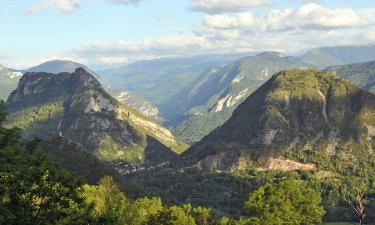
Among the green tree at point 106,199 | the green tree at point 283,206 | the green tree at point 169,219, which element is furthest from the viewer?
the green tree at point 106,199

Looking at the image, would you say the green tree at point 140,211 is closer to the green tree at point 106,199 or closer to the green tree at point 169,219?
the green tree at point 106,199

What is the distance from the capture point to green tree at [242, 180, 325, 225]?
122438mm

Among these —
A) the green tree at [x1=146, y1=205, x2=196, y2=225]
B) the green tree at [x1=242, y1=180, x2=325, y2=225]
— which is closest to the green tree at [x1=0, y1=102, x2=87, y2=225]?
the green tree at [x1=242, y1=180, x2=325, y2=225]

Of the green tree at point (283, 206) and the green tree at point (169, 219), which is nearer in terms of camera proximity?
the green tree at point (283, 206)

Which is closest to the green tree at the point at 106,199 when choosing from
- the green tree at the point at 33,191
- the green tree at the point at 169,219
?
the green tree at the point at 169,219

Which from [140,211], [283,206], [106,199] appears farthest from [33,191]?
[106,199]

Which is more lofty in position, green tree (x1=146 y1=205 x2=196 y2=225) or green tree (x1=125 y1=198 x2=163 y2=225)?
green tree (x1=146 y1=205 x2=196 y2=225)

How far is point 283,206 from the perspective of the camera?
412 feet

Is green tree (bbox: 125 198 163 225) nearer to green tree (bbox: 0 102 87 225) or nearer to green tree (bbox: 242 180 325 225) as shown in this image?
green tree (bbox: 242 180 325 225)

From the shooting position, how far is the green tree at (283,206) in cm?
12244

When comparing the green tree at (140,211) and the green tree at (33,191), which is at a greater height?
the green tree at (33,191)

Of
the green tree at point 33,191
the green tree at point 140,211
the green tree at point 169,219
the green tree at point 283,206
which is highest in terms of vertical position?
the green tree at point 33,191

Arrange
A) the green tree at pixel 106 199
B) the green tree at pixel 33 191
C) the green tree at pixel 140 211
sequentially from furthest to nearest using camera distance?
the green tree at pixel 106 199
the green tree at pixel 140 211
the green tree at pixel 33 191

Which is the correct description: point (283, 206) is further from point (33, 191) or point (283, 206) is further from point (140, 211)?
point (33, 191)
